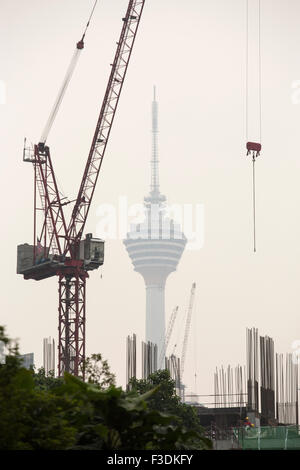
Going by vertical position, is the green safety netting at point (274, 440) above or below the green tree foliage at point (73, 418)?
below

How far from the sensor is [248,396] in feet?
455

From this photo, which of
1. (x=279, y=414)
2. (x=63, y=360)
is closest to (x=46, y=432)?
(x=279, y=414)

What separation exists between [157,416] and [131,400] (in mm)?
1099

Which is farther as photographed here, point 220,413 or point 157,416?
point 220,413

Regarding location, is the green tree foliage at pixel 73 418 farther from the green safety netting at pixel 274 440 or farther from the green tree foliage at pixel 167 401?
the green tree foliage at pixel 167 401

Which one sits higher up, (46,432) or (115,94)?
(115,94)

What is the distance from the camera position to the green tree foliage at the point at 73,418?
1300 inches

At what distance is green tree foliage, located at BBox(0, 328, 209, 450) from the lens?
3303 cm

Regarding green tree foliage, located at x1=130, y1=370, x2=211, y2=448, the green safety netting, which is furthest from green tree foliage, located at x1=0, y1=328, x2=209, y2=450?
green tree foliage, located at x1=130, y1=370, x2=211, y2=448

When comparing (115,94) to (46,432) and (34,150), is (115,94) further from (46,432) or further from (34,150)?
(46,432)

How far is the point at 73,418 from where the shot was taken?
3622 cm

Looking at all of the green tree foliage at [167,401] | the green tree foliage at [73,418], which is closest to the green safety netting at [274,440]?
the green tree foliage at [167,401]
